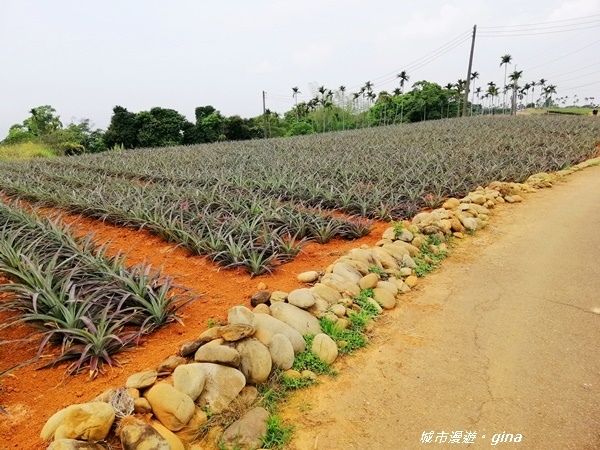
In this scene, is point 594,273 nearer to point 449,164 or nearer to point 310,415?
point 310,415

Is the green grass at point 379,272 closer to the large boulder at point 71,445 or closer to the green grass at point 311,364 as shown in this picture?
the green grass at point 311,364

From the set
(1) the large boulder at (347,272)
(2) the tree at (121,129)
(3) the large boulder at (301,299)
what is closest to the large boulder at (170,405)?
(3) the large boulder at (301,299)

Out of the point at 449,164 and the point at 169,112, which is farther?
the point at 169,112

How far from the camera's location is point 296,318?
2.59 metres

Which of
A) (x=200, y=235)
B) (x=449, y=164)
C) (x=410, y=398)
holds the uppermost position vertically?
(x=449, y=164)

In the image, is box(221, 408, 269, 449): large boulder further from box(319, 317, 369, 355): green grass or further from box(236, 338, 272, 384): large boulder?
box(319, 317, 369, 355): green grass

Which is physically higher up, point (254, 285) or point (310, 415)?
→ point (254, 285)

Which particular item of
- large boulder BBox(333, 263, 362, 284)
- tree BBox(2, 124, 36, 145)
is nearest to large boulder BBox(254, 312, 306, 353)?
large boulder BBox(333, 263, 362, 284)

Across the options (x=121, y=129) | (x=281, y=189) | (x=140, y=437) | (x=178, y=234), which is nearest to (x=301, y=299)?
(x=140, y=437)

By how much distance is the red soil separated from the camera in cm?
181

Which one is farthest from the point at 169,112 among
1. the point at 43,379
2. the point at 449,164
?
the point at 43,379

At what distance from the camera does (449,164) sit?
25.8ft

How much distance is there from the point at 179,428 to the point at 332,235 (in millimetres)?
2874

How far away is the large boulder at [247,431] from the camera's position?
1.76 m
